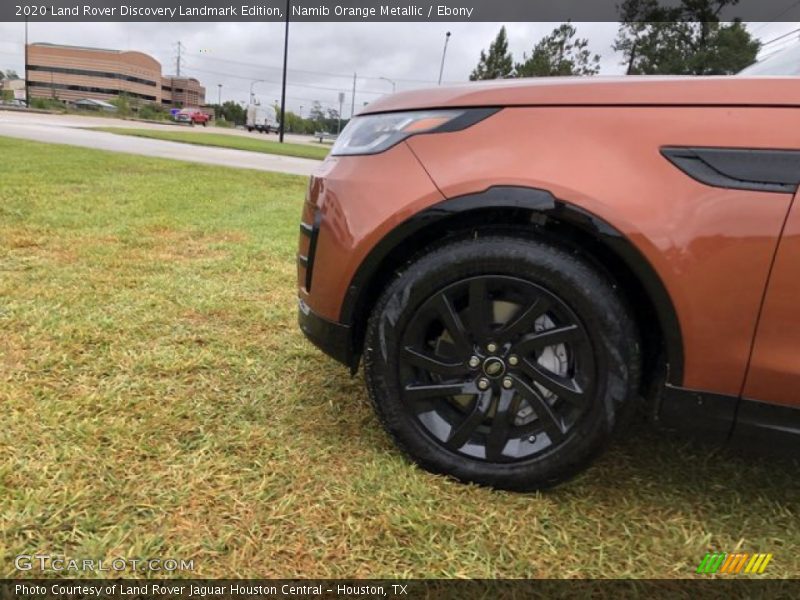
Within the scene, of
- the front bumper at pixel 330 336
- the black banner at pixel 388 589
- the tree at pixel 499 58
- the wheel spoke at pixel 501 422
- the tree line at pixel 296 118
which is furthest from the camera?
the tree line at pixel 296 118

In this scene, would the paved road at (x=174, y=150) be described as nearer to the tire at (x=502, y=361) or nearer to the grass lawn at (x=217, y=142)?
the grass lawn at (x=217, y=142)

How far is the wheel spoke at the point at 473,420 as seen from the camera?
→ 194 centimetres

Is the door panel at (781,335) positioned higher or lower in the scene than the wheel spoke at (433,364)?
higher

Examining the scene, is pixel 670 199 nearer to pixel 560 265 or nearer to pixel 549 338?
pixel 560 265

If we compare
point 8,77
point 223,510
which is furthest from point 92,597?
point 8,77

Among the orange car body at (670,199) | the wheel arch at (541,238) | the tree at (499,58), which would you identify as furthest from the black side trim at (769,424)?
the tree at (499,58)

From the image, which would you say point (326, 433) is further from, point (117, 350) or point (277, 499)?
point (117, 350)

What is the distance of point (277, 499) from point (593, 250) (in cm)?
129

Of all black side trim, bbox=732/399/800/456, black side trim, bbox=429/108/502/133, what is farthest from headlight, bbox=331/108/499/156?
black side trim, bbox=732/399/800/456

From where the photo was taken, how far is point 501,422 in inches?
75.9

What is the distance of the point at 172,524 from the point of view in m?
1.75

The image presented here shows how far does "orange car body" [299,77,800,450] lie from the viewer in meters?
1.61

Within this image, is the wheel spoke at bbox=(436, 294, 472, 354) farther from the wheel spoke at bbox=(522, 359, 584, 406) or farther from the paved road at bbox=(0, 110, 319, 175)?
the paved road at bbox=(0, 110, 319, 175)

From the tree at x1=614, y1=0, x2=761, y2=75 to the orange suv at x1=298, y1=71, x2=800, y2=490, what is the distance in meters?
28.9
